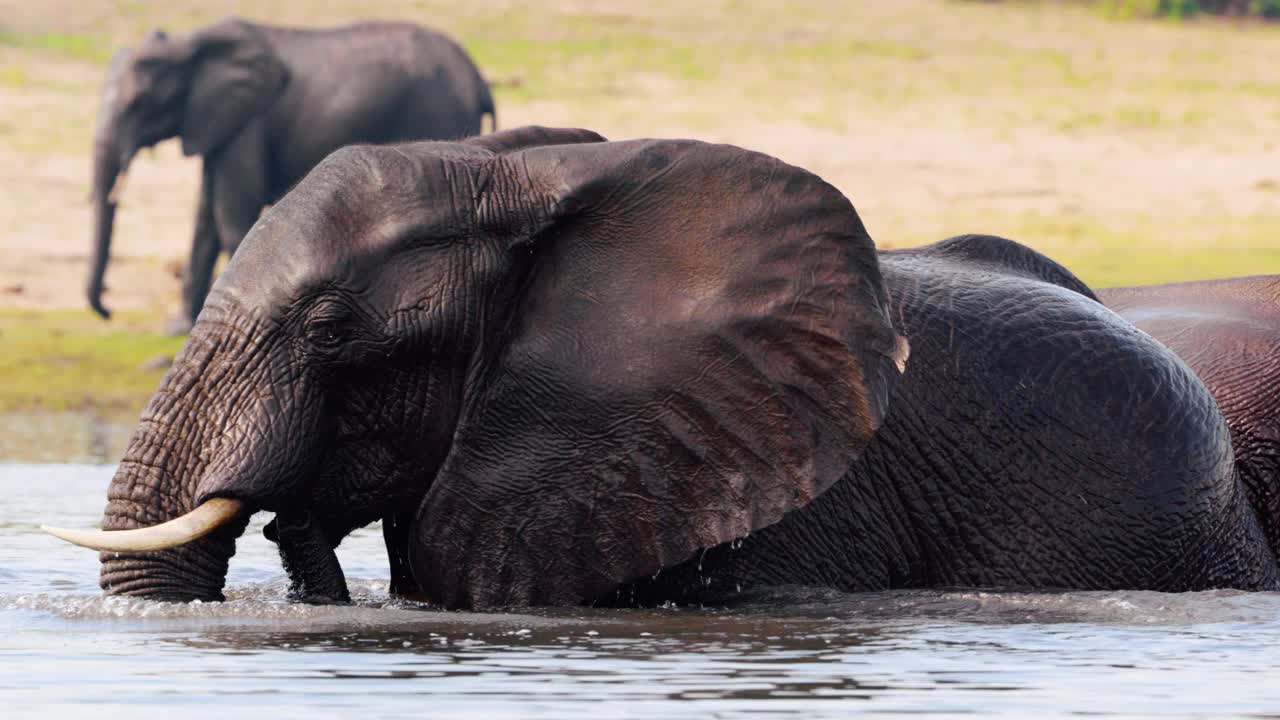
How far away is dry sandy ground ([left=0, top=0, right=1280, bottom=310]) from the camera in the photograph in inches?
696

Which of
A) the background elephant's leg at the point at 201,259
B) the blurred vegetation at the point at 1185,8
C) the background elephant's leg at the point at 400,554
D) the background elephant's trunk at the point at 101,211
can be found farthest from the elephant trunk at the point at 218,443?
the blurred vegetation at the point at 1185,8

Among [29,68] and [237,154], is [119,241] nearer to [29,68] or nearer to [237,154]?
[237,154]

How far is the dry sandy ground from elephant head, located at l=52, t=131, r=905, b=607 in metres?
12.1

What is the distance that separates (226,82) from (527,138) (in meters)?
12.5

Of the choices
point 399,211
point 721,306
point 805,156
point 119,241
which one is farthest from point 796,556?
point 805,156

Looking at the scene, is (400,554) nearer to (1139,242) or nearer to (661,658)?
(661,658)

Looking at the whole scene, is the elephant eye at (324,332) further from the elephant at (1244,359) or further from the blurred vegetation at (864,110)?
the blurred vegetation at (864,110)

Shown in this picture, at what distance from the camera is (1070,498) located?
A: 5293 millimetres

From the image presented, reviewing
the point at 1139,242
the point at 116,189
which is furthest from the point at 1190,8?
the point at 116,189

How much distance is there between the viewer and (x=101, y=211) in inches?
634

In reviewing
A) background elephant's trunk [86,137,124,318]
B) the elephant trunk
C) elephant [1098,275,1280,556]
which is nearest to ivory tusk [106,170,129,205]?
background elephant's trunk [86,137,124,318]

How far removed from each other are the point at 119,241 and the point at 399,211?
13.9 m

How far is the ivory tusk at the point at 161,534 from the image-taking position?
4629 mm

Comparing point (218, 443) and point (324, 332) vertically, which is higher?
point (324, 332)
